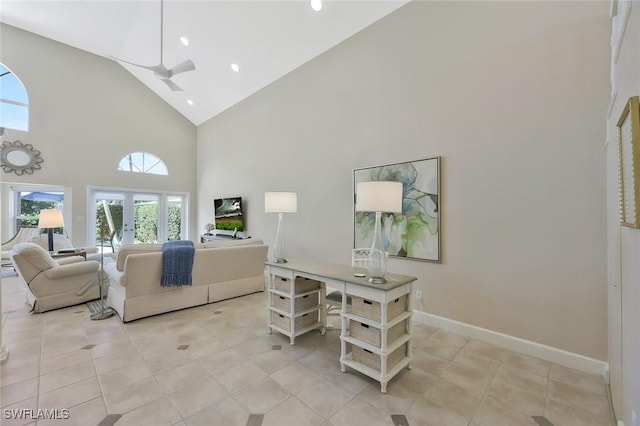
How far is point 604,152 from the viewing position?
7.20ft

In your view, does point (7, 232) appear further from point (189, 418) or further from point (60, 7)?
point (189, 418)

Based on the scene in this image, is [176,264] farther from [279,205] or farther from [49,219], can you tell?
[49,219]

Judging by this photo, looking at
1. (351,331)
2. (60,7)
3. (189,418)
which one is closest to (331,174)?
(351,331)

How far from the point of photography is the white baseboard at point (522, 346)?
2.25 m

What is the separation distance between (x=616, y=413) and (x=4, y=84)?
10309mm

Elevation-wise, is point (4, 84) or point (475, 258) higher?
point (4, 84)

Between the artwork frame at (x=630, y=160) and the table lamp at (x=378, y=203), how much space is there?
→ 118 cm

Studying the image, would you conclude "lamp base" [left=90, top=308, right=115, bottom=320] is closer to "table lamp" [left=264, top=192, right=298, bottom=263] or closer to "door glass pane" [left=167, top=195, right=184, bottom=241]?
"table lamp" [left=264, top=192, right=298, bottom=263]

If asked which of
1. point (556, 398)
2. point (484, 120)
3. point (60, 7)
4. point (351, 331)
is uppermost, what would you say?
point (60, 7)

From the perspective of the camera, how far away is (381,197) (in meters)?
2.11

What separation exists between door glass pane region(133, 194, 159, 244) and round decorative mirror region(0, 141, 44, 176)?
208 centimetres


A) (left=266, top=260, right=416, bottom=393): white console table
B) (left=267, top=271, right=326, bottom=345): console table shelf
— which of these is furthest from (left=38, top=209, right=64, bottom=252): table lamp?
(left=266, top=260, right=416, bottom=393): white console table

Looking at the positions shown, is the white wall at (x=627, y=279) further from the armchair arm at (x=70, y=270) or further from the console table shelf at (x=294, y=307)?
the armchair arm at (x=70, y=270)

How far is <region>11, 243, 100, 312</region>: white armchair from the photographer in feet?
11.1
